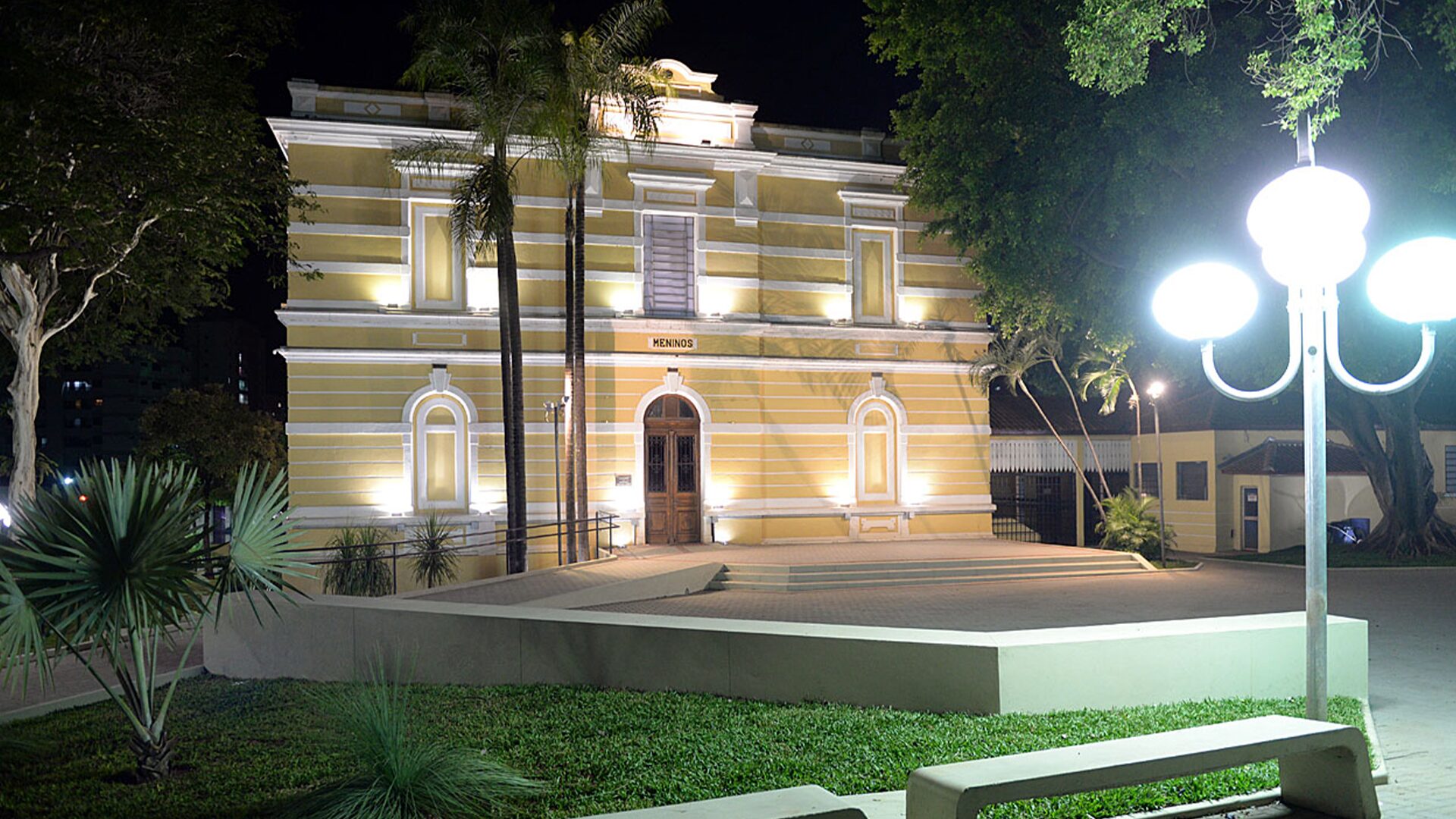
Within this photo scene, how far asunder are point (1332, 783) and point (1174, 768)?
1446 millimetres

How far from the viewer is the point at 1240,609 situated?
15883 mm

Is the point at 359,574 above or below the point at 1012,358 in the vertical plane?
below

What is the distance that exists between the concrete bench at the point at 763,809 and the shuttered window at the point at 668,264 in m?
19.0

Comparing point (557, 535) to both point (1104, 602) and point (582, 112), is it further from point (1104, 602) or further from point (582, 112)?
point (1104, 602)

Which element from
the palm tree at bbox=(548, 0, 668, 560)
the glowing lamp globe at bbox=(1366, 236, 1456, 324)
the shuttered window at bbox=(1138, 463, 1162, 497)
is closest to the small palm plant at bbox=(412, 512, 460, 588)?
the palm tree at bbox=(548, 0, 668, 560)

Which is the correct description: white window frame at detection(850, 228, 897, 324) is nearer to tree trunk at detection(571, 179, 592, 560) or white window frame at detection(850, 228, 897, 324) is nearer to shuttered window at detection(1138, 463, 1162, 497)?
tree trunk at detection(571, 179, 592, 560)

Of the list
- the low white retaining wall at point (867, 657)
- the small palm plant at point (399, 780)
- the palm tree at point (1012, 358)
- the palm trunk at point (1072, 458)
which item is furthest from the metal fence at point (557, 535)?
the small palm plant at point (399, 780)

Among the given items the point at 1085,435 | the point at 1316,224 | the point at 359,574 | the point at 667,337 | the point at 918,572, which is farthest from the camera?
the point at 1085,435

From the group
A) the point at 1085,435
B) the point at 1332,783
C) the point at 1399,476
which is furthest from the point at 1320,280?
the point at 1399,476

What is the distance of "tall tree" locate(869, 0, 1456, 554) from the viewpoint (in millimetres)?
13539

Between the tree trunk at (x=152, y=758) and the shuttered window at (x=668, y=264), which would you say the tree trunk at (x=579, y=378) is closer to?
the shuttered window at (x=668, y=264)

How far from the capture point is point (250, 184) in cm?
1639

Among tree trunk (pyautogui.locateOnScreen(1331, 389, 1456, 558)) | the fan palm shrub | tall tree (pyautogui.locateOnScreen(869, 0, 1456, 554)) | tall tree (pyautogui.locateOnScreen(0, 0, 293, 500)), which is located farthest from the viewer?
tree trunk (pyautogui.locateOnScreen(1331, 389, 1456, 558))

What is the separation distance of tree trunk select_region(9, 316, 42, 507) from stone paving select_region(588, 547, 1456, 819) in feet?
31.7
